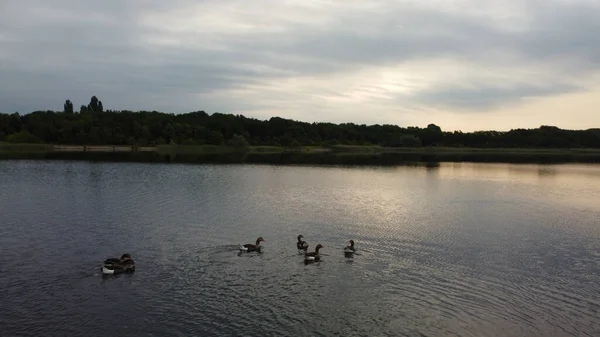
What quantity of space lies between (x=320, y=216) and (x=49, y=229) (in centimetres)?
1517

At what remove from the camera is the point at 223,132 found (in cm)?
15638

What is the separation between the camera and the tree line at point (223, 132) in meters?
130

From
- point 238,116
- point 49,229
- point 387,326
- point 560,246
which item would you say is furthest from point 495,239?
point 238,116

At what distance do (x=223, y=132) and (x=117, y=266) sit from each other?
141 meters

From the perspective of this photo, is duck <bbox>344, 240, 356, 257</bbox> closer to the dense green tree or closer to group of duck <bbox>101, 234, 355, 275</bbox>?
group of duck <bbox>101, 234, 355, 275</bbox>

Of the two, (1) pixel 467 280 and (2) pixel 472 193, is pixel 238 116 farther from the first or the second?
(1) pixel 467 280

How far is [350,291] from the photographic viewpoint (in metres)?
16.5

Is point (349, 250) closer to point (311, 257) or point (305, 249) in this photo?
point (305, 249)

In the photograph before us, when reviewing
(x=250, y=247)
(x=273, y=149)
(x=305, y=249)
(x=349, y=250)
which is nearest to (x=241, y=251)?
(x=250, y=247)

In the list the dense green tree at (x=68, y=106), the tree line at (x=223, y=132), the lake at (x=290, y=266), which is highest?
the dense green tree at (x=68, y=106)

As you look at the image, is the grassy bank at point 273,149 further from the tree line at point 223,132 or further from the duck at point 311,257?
the duck at point 311,257

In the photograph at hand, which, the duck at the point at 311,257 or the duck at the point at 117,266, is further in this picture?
the duck at the point at 311,257

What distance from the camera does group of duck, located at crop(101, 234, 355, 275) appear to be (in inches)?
685

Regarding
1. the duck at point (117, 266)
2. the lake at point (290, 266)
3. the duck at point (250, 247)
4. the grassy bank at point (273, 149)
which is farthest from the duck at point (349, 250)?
the grassy bank at point (273, 149)
